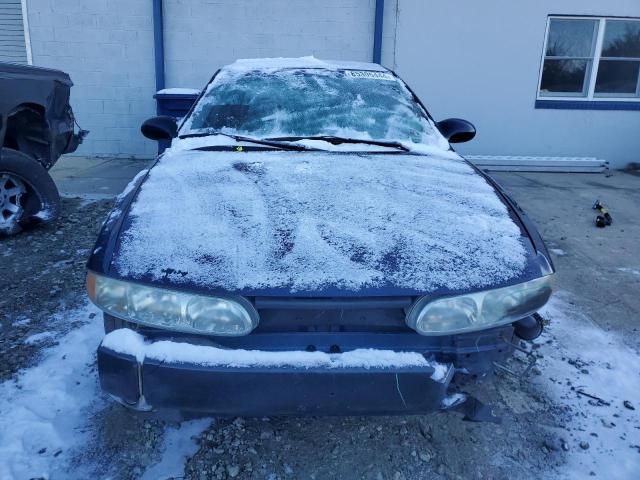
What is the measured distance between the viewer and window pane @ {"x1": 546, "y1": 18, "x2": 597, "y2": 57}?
28.0 feet

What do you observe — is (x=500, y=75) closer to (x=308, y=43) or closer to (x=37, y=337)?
(x=308, y=43)

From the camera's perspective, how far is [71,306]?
3412 mm

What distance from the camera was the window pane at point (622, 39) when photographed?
8656mm

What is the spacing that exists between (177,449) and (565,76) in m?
8.81

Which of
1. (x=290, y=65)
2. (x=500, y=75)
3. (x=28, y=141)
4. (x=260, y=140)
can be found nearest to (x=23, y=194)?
(x=28, y=141)

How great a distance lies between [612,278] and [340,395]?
3223 mm

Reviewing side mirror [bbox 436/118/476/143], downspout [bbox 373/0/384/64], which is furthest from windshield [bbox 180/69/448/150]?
downspout [bbox 373/0/384/64]

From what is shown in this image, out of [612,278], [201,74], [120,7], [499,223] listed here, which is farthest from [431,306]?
[120,7]

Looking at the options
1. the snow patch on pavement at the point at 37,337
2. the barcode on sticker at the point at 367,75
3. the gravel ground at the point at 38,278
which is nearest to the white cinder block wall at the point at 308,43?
the gravel ground at the point at 38,278

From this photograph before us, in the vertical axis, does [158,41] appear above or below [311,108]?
above

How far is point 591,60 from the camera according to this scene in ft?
28.7

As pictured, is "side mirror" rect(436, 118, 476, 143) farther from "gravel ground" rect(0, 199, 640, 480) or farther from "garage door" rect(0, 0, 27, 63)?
"garage door" rect(0, 0, 27, 63)

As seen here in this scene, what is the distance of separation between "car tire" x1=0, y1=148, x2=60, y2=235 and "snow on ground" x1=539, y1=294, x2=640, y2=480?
162 inches

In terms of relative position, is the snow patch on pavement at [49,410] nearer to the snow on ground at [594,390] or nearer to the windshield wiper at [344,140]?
the windshield wiper at [344,140]
